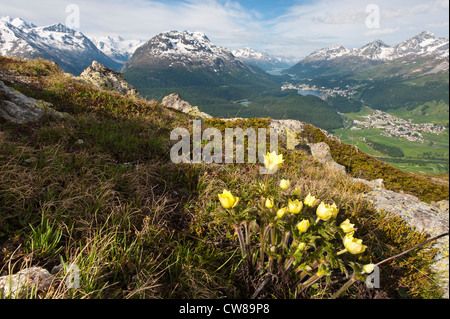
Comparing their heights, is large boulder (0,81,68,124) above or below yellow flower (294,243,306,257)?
above

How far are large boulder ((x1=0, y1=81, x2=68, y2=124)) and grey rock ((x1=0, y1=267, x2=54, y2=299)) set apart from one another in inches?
201

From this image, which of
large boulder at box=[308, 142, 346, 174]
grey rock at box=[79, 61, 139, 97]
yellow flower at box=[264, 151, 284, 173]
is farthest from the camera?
grey rock at box=[79, 61, 139, 97]

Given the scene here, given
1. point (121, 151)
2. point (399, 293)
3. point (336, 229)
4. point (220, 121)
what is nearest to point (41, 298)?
point (336, 229)

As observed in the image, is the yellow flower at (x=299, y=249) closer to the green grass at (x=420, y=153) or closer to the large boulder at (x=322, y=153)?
the large boulder at (x=322, y=153)

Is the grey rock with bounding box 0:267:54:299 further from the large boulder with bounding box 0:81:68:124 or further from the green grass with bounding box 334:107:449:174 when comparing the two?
the green grass with bounding box 334:107:449:174

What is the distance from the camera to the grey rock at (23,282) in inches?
70.2

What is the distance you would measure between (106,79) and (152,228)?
14.0 m

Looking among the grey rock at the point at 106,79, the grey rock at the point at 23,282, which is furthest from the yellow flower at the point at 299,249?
the grey rock at the point at 106,79

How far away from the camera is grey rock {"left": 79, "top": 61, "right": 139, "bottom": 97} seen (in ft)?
40.6

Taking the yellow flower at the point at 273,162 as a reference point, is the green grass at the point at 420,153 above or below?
below

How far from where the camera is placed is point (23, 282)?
190cm

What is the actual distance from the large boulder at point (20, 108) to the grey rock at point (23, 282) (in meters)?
5.11

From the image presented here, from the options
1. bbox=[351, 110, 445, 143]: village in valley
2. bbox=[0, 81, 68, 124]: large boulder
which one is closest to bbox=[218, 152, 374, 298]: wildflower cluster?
bbox=[0, 81, 68, 124]: large boulder
